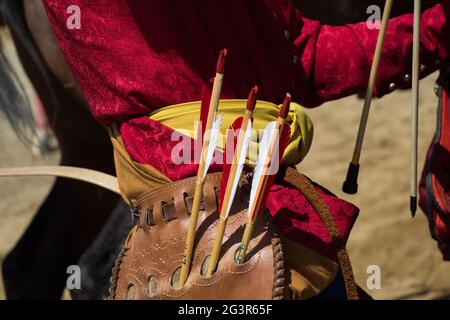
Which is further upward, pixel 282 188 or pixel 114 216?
pixel 282 188

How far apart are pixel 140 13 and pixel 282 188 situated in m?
0.32

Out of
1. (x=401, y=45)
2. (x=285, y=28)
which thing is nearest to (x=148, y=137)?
(x=285, y=28)

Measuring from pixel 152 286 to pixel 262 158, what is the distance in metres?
0.24

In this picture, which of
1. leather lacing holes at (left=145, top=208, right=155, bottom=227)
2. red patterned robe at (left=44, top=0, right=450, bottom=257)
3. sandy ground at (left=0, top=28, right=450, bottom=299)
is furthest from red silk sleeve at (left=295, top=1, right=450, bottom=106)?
sandy ground at (left=0, top=28, right=450, bottom=299)

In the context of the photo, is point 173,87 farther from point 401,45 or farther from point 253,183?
point 401,45

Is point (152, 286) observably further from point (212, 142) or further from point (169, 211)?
point (212, 142)

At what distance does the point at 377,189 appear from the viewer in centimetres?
293

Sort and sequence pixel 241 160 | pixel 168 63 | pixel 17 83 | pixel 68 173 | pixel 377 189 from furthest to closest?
pixel 377 189
pixel 17 83
pixel 68 173
pixel 168 63
pixel 241 160

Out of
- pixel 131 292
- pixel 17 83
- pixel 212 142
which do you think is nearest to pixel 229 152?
pixel 212 142

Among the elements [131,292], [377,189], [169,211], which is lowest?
[377,189]

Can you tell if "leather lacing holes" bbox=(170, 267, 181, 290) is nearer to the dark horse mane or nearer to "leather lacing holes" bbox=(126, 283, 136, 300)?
"leather lacing holes" bbox=(126, 283, 136, 300)
